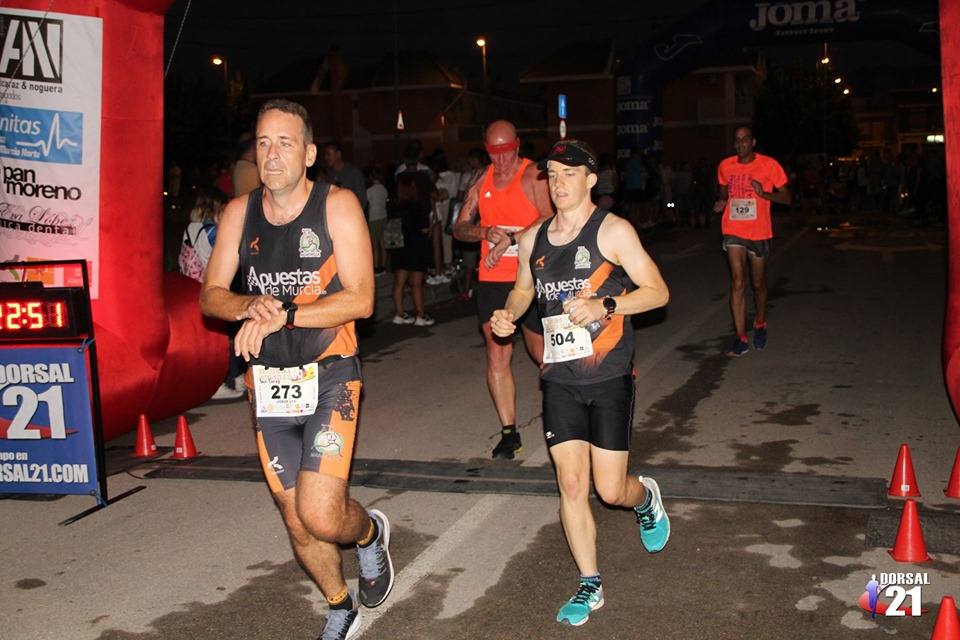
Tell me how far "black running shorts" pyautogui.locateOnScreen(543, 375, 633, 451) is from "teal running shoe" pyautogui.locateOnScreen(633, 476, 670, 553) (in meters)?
0.59

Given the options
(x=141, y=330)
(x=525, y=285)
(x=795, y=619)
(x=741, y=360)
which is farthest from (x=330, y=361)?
(x=741, y=360)

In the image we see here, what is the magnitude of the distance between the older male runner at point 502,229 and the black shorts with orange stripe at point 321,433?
2446 mm

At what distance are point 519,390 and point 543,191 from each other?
2.67 metres

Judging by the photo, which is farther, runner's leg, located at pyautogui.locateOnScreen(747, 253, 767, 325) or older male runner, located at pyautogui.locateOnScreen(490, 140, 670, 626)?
runner's leg, located at pyautogui.locateOnScreen(747, 253, 767, 325)

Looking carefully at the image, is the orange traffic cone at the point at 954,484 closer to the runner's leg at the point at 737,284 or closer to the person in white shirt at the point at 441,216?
the runner's leg at the point at 737,284

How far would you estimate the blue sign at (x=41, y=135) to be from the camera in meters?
7.30

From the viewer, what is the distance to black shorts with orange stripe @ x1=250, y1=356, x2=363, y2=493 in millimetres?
4113

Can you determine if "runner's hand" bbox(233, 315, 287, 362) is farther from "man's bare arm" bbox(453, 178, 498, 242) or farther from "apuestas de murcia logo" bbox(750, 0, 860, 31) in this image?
"apuestas de murcia logo" bbox(750, 0, 860, 31)

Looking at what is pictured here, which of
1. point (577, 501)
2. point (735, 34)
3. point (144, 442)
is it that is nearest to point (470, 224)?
point (144, 442)

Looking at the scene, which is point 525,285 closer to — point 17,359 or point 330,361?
point 330,361

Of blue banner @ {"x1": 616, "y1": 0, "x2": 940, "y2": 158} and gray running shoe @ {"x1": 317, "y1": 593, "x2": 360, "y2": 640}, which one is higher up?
blue banner @ {"x1": 616, "y1": 0, "x2": 940, "y2": 158}

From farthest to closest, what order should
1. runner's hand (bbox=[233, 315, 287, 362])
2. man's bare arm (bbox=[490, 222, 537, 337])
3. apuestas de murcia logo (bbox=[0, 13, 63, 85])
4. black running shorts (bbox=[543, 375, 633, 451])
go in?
apuestas de murcia logo (bbox=[0, 13, 63, 85]) → man's bare arm (bbox=[490, 222, 537, 337]) → black running shorts (bbox=[543, 375, 633, 451]) → runner's hand (bbox=[233, 315, 287, 362])
